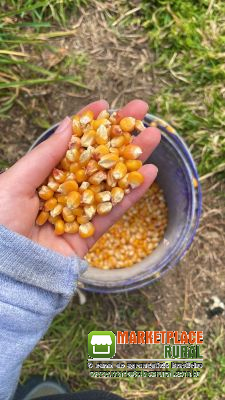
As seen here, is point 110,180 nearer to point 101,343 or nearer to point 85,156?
point 85,156

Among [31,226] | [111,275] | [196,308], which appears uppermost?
[31,226]

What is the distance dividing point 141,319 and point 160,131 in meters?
0.87

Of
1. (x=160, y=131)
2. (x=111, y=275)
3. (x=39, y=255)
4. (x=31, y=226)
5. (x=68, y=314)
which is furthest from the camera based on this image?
(x=68, y=314)

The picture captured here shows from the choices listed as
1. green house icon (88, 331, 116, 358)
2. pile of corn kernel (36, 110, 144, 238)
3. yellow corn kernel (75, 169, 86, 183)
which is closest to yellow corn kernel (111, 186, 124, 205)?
pile of corn kernel (36, 110, 144, 238)

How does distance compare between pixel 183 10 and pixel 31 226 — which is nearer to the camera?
pixel 31 226

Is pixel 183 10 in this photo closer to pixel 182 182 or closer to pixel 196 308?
pixel 182 182

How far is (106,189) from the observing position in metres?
1.71

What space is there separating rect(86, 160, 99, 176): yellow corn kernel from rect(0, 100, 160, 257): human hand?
0.10m

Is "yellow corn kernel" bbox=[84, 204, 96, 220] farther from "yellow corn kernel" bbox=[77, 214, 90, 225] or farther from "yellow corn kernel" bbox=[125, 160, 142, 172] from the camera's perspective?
"yellow corn kernel" bbox=[125, 160, 142, 172]

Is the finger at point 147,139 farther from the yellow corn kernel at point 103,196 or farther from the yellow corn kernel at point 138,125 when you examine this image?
the yellow corn kernel at point 103,196

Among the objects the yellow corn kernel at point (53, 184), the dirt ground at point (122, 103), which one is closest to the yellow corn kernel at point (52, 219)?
the yellow corn kernel at point (53, 184)

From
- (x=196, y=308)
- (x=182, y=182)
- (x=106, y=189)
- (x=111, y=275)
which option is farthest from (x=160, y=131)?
(x=196, y=308)

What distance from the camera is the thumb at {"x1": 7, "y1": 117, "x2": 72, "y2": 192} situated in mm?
1590

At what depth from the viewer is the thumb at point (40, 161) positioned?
159 centimetres
